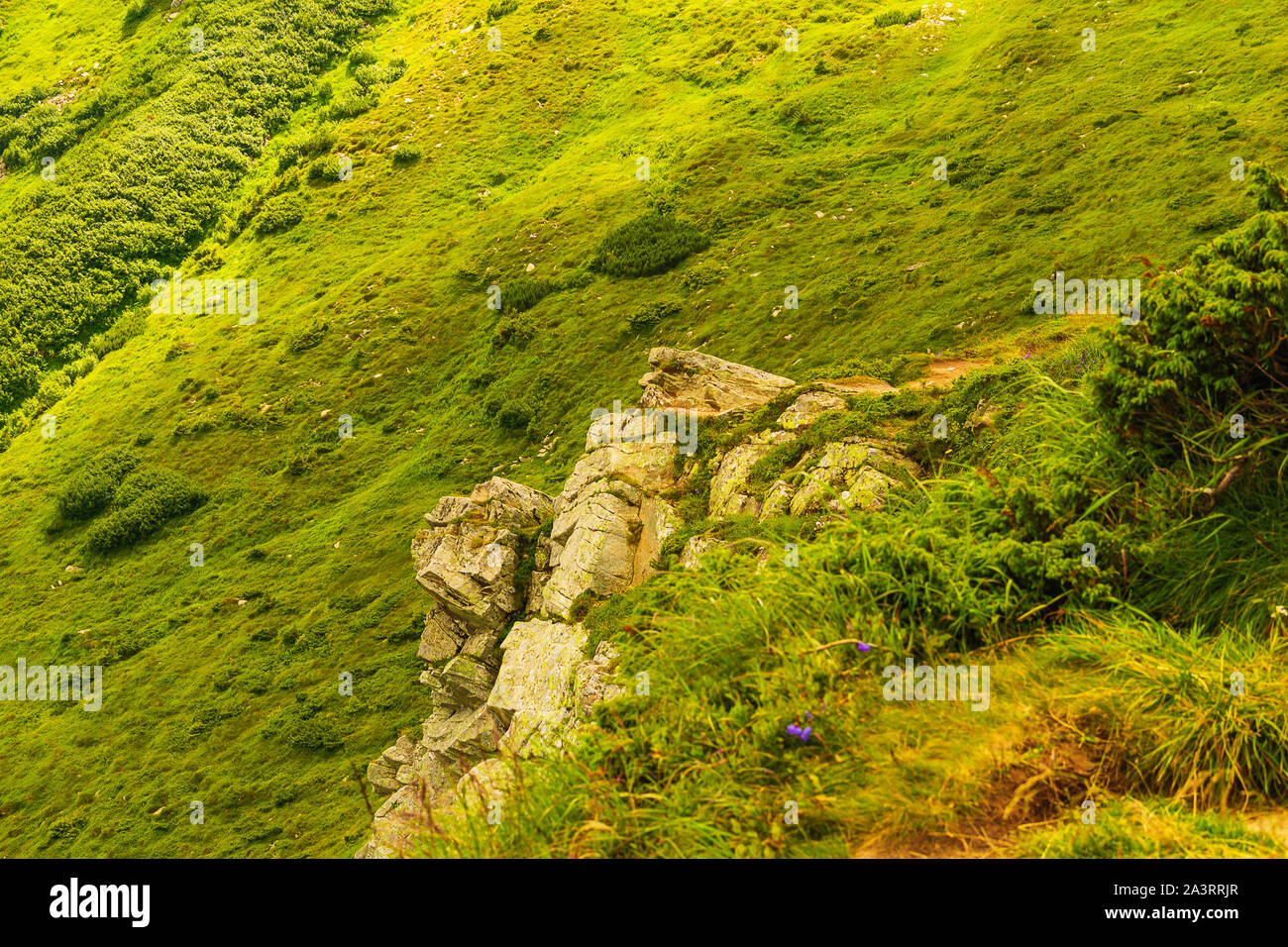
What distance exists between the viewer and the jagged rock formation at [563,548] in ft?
39.4

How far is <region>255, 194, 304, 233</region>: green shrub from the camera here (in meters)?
58.8

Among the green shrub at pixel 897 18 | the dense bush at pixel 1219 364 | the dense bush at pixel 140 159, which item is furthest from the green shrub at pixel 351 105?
the dense bush at pixel 1219 364

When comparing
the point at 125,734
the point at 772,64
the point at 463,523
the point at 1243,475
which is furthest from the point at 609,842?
the point at 772,64

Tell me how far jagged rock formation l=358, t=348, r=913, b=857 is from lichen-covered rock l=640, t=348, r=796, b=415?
5 cm

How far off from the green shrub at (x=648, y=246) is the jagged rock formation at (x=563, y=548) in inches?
698

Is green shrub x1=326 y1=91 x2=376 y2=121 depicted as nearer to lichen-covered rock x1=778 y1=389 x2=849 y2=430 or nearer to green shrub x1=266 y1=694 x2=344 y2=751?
green shrub x1=266 y1=694 x2=344 y2=751

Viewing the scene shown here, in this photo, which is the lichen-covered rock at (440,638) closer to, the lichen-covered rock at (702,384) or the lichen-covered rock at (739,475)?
the lichen-covered rock at (702,384)

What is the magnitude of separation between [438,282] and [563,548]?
105ft

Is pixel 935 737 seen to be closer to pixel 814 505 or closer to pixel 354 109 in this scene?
pixel 814 505

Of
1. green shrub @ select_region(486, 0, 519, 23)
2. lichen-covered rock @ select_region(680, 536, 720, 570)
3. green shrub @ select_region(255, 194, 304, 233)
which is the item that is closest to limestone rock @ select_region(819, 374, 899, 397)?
lichen-covered rock @ select_region(680, 536, 720, 570)

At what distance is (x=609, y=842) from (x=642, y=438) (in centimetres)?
1341

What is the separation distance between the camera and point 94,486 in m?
42.0

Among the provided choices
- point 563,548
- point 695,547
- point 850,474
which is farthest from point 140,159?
point 850,474
